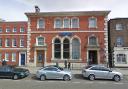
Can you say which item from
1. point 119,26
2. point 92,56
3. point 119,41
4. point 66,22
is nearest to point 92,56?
point 92,56

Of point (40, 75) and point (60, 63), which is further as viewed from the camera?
point (60, 63)

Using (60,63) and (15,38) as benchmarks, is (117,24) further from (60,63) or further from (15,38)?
(15,38)

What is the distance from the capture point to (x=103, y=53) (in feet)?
130

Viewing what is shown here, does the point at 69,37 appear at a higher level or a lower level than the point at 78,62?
higher

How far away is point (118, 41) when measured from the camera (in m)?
40.3

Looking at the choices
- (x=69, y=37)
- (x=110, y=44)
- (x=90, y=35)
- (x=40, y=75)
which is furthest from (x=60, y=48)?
(x=40, y=75)

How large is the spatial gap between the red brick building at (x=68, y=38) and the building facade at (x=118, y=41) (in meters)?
1.38

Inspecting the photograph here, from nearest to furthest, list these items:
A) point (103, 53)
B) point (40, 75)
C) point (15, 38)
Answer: point (40, 75)
point (103, 53)
point (15, 38)

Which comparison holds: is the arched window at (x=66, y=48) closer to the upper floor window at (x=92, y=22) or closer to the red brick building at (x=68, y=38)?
the red brick building at (x=68, y=38)

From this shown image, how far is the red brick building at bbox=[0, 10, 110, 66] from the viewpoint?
131 ft

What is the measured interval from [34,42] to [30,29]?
245 centimetres

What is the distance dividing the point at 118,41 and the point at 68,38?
343 inches

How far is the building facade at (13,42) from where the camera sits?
4566 centimetres

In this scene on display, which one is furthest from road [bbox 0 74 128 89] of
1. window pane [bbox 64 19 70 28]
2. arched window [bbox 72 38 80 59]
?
window pane [bbox 64 19 70 28]
